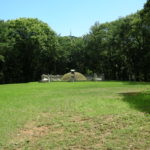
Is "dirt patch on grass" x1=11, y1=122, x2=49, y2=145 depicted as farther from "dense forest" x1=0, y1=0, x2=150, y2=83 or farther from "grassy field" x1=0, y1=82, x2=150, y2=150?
"dense forest" x1=0, y1=0, x2=150, y2=83

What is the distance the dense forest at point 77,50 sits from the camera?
33719mm

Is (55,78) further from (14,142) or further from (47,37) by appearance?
(14,142)

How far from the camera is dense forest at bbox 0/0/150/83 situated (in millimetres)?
33719

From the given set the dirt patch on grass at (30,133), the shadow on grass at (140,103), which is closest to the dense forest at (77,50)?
the shadow on grass at (140,103)

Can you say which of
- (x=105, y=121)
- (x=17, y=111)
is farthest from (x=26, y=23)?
(x=105, y=121)

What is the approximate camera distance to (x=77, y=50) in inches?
1614

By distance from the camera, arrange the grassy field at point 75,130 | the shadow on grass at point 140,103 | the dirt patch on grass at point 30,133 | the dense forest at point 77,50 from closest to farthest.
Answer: the grassy field at point 75,130 < the dirt patch on grass at point 30,133 < the shadow on grass at point 140,103 < the dense forest at point 77,50

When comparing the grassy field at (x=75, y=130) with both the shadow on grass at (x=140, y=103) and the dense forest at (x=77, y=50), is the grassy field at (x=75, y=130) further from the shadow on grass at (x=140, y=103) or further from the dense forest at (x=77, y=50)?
the dense forest at (x=77, y=50)

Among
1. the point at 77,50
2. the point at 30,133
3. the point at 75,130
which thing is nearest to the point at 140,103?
the point at 75,130

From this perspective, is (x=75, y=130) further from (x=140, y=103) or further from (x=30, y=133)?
(x=140, y=103)

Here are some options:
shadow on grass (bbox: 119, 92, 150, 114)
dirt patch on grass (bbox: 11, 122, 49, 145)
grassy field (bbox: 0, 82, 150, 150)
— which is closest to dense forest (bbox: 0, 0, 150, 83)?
shadow on grass (bbox: 119, 92, 150, 114)

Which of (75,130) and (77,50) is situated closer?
(75,130)

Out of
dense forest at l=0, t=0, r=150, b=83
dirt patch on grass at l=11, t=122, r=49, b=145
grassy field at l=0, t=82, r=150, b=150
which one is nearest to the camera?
grassy field at l=0, t=82, r=150, b=150

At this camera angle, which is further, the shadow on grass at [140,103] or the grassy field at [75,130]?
the shadow on grass at [140,103]
